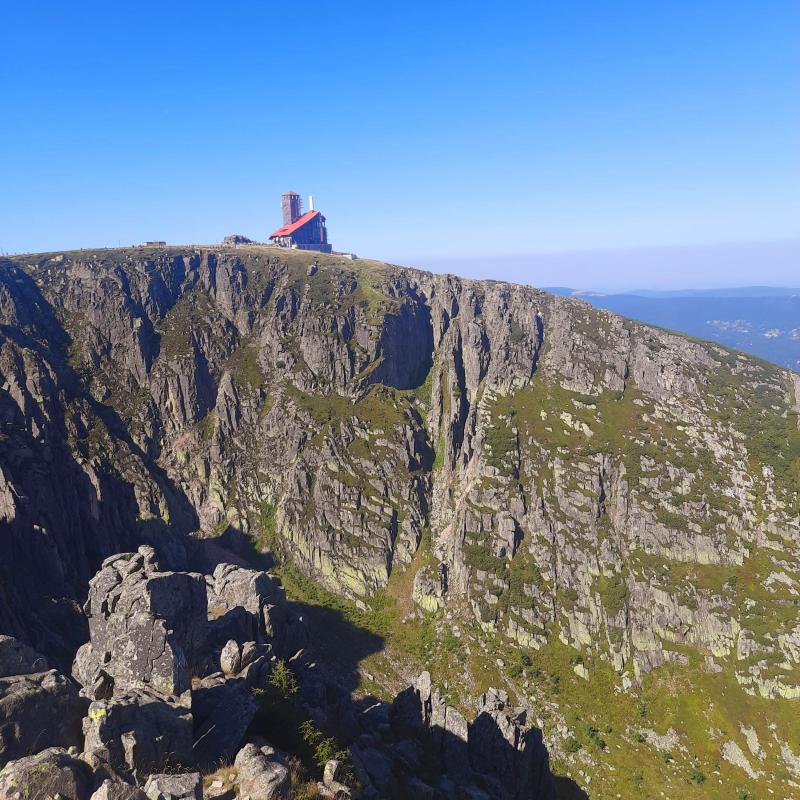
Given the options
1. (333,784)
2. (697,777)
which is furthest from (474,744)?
(697,777)

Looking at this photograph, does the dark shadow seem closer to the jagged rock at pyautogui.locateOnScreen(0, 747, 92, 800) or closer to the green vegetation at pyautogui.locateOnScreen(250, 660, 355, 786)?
the green vegetation at pyautogui.locateOnScreen(250, 660, 355, 786)

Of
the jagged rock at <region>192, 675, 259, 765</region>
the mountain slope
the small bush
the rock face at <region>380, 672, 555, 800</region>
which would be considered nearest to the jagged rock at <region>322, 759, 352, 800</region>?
the jagged rock at <region>192, 675, 259, 765</region>

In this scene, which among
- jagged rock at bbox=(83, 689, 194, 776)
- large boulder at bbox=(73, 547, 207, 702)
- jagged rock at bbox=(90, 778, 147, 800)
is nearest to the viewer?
jagged rock at bbox=(90, 778, 147, 800)

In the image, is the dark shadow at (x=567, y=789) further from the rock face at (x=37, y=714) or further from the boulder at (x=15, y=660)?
the boulder at (x=15, y=660)

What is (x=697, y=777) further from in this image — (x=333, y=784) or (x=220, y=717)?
(x=220, y=717)

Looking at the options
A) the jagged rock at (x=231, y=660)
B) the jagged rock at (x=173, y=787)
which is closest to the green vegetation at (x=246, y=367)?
the jagged rock at (x=231, y=660)

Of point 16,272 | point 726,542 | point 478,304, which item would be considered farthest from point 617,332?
point 16,272
